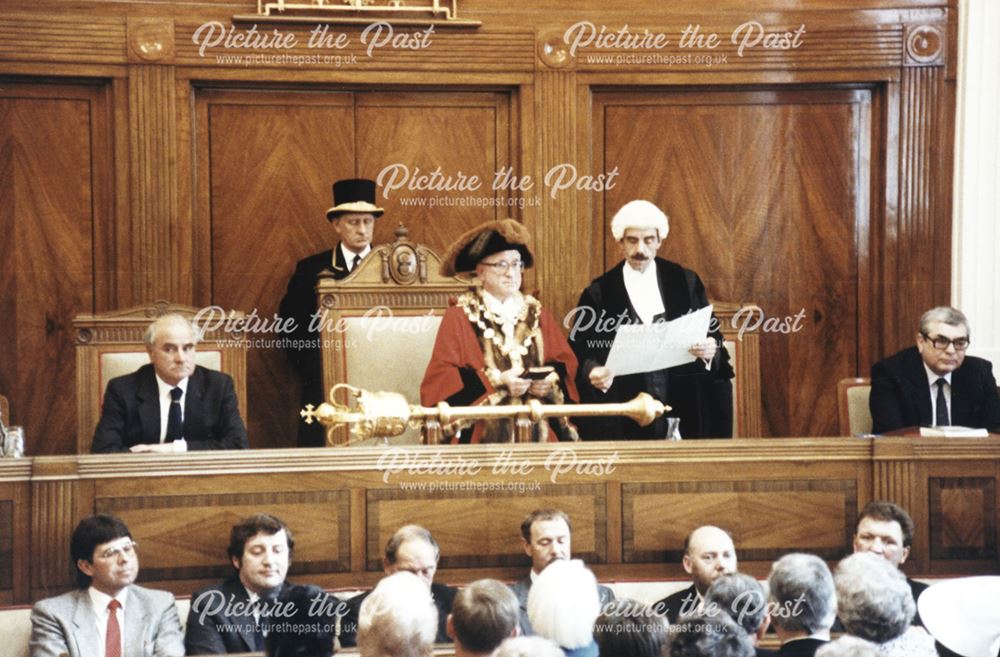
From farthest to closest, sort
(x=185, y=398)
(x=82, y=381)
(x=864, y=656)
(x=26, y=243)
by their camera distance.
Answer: (x=26, y=243) → (x=82, y=381) → (x=185, y=398) → (x=864, y=656)

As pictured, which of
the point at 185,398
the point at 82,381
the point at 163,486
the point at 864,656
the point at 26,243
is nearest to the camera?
the point at 864,656

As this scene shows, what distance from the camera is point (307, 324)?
6.68m

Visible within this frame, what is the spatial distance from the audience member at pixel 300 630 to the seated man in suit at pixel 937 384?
102 inches

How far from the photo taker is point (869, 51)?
23.9ft

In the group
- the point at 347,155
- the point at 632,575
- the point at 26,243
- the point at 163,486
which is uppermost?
the point at 347,155

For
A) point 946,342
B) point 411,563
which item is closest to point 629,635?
point 411,563

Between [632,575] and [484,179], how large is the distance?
124 inches

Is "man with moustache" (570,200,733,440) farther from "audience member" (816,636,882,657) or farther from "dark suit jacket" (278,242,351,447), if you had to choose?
"audience member" (816,636,882,657)

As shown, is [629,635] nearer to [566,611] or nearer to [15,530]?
[566,611]

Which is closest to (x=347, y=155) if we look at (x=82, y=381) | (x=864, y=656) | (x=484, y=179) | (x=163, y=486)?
(x=484, y=179)

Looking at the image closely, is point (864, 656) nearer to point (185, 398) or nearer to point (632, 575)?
point (632, 575)

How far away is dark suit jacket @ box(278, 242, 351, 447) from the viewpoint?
6617 mm

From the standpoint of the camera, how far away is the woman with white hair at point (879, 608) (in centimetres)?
341

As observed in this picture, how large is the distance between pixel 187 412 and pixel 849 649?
3158mm
